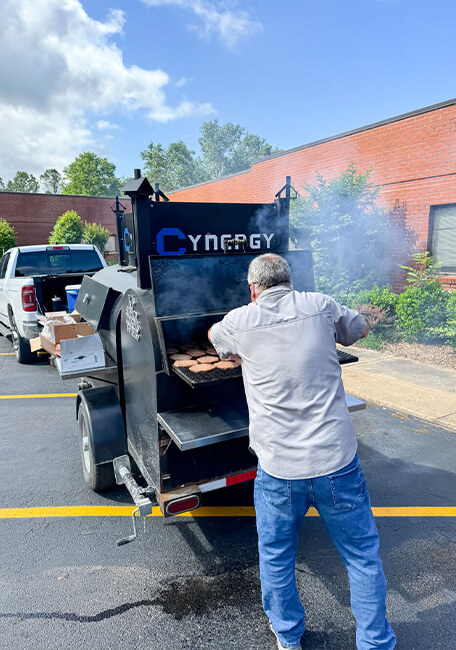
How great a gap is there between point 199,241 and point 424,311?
19.7ft

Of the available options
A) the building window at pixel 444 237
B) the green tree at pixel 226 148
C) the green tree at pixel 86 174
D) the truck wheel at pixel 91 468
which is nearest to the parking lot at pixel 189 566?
the truck wheel at pixel 91 468

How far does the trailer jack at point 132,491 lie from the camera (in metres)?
2.59

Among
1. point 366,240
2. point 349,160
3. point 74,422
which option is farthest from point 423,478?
point 349,160

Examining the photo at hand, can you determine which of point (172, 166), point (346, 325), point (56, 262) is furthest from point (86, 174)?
point (346, 325)

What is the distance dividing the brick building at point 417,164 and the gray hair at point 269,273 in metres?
7.60

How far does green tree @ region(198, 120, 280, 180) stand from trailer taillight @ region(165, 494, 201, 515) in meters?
77.9

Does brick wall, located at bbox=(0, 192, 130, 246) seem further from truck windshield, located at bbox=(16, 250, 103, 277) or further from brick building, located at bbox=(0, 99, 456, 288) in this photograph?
truck windshield, located at bbox=(16, 250, 103, 277)

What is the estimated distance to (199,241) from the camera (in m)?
3.81

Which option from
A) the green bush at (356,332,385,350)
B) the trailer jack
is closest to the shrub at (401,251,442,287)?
the green bush at (356,332,385,350)

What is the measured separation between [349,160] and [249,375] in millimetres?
10190

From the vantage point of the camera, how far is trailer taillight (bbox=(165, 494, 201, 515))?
2631mm

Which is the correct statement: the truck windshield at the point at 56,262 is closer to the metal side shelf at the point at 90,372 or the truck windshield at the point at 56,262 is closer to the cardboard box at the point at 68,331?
the cardboard box at the point at 68,331

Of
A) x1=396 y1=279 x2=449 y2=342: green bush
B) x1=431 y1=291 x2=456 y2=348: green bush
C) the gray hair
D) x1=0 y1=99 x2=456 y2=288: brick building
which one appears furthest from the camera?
x1=0 y1=99 x2=456 y2=288: brick building

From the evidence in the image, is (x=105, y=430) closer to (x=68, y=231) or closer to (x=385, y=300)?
(x=385, y=300)
